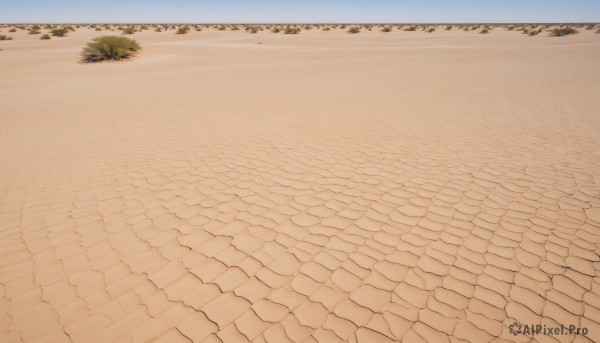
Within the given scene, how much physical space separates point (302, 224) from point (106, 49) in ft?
76.3

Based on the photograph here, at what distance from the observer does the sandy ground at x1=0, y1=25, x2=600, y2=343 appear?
2691mm

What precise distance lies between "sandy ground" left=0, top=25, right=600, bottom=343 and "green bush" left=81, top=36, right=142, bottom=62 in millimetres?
14202

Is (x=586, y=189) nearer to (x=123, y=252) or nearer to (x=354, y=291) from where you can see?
(x=354, y=291)

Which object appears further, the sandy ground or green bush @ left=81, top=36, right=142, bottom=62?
green bush @ left=81, top=36, right=142, bottom=62

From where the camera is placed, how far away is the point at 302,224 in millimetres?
3900

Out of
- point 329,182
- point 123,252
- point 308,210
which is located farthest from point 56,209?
point 329,182

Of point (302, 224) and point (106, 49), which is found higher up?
point (106, 49)

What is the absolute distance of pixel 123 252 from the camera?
352 cm

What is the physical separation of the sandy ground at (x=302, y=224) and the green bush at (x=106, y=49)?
14.2m

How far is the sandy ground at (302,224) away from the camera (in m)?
2.69

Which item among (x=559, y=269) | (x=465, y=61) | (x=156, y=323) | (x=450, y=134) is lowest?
(x=156, y=323)

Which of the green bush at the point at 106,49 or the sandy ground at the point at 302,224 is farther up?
the green bush at the point at 106,49

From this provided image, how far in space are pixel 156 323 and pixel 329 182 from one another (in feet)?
10.00

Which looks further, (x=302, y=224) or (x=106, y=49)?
(x=106, y=49)
